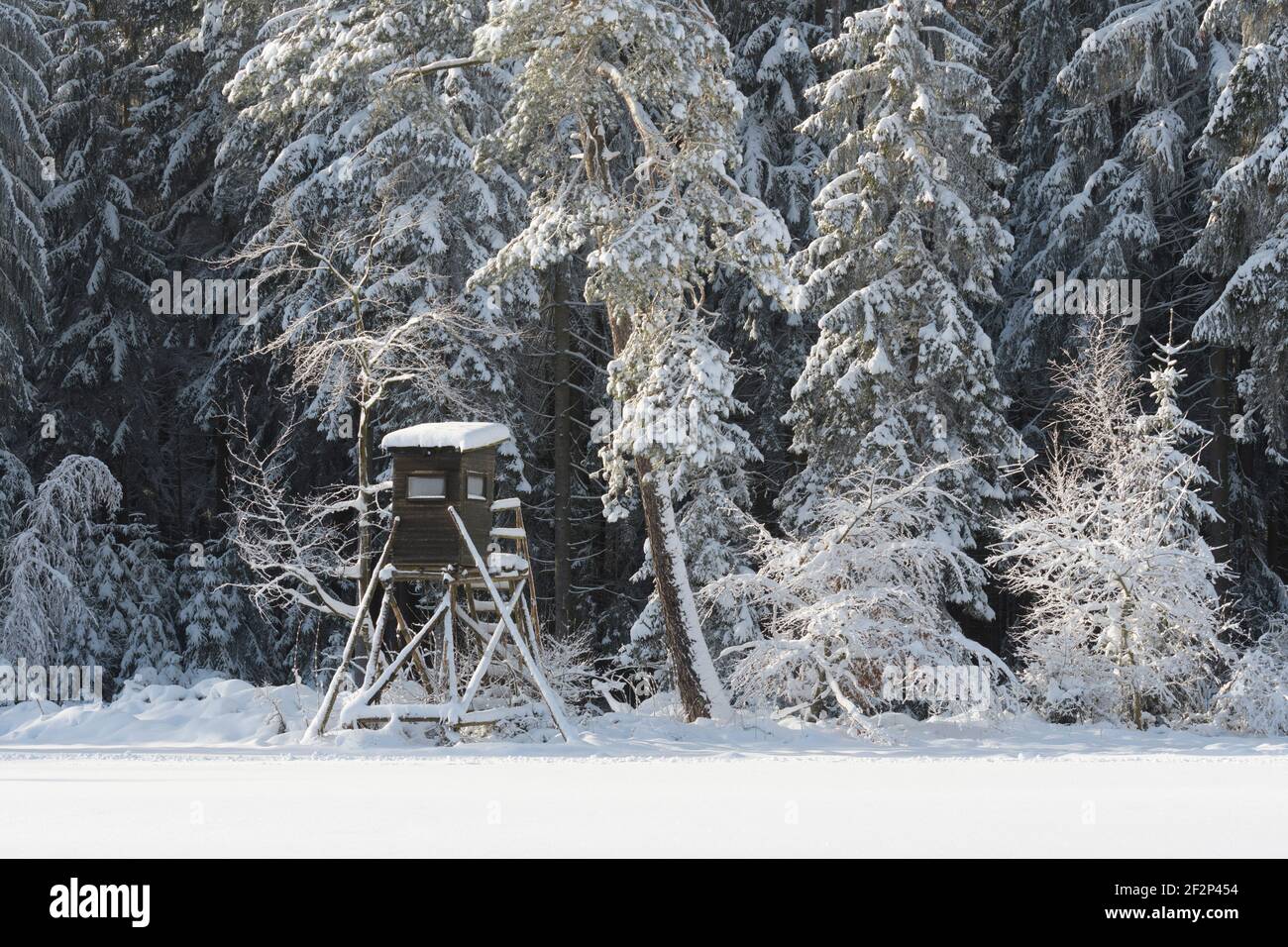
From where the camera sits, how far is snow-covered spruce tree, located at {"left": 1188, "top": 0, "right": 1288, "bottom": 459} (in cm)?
2119

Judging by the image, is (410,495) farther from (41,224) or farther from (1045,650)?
(41,224)

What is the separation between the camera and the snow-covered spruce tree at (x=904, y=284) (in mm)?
22031

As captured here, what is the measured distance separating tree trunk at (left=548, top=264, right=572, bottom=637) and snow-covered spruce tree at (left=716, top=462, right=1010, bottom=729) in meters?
6.92

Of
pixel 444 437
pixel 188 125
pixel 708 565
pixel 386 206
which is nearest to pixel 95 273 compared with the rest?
pixel 188 125

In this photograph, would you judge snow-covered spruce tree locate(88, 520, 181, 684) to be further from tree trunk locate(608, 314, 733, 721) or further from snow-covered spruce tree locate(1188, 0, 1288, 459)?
snow-covered spruce tree locate(1188, 0, 1288, 459)

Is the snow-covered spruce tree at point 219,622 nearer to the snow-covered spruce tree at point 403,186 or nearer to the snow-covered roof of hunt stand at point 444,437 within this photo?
the snow-covered spruce tree at point 403,186

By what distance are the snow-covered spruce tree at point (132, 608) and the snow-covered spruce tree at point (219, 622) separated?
40cm

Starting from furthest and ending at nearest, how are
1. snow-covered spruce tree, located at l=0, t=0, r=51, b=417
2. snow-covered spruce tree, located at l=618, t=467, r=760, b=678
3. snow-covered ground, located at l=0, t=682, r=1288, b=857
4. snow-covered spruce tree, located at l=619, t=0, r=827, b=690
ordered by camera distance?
snow-covered spruce tree, located at l=619, t=0, r=827, b=690
snow-covered spruce tree, located at l=0, t=0, r=51, b=417
snow-covered spruce tree, located at l=618, t=467, r=760, b=678
snow-covered ground, located at l=0, t=682, r=1288, b=857

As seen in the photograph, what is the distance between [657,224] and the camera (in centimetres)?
1883

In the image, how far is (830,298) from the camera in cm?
2277

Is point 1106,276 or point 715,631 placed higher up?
point 1106,276

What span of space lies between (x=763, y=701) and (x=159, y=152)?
62.5ft

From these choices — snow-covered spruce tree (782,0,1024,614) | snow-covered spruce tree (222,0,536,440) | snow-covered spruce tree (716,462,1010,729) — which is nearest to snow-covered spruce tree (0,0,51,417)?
snow-covered spruce tree (222,0,536,440)
